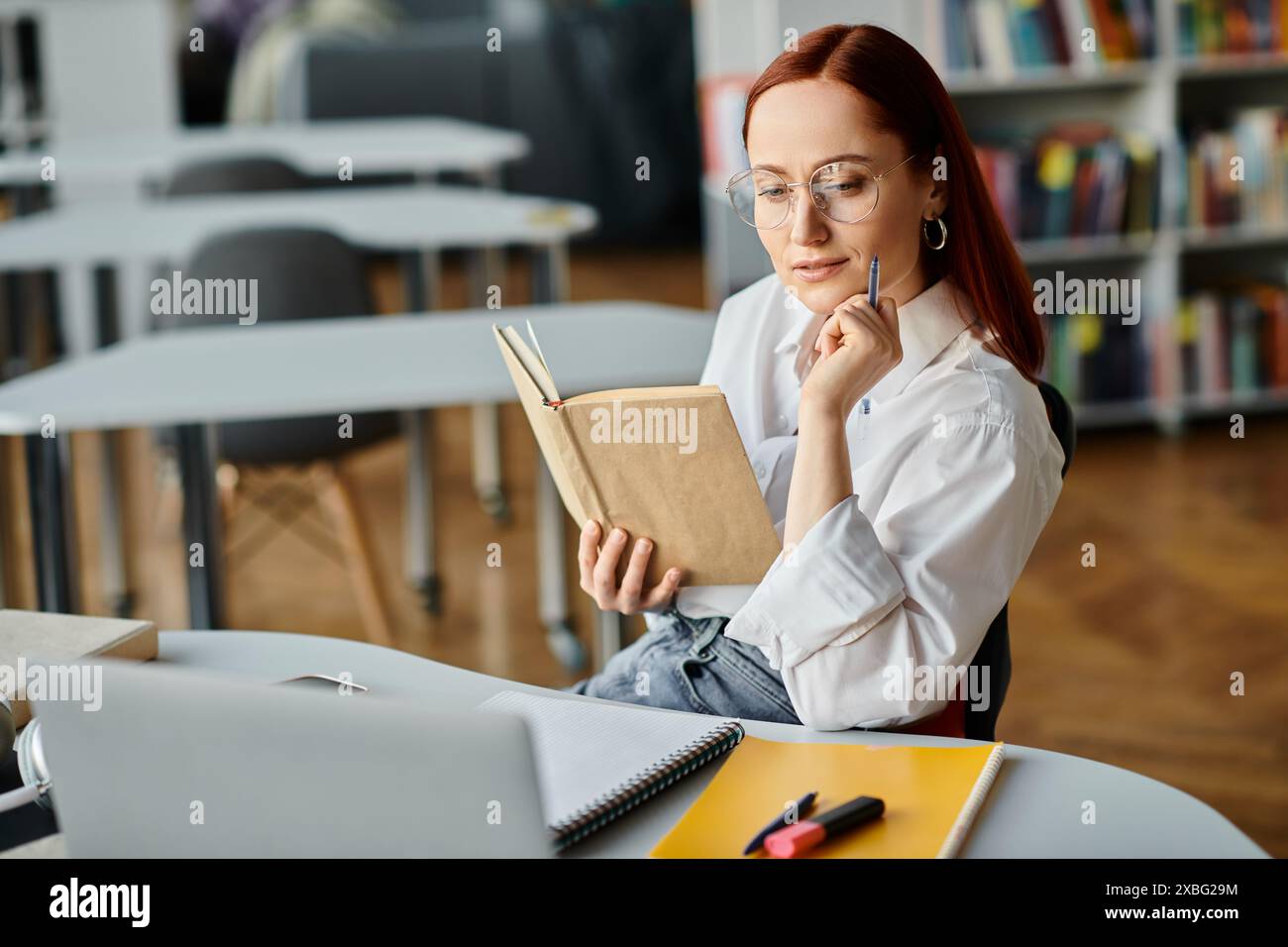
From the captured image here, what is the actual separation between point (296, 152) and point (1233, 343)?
115 inches

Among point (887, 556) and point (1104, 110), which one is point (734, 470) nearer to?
point (887, 556)

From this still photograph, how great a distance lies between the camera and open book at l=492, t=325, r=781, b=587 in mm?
1198

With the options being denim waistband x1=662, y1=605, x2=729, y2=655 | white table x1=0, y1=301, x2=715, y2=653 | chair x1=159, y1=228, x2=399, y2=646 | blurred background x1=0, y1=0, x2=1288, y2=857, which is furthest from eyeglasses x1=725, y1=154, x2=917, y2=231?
chair x1=159, y1=228, x2=399, y2=646

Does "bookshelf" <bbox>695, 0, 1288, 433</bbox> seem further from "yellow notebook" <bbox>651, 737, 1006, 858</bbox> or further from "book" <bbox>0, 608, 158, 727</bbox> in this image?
"yellow notebook" <bbox>651, 737, 1006, 858</bbox>

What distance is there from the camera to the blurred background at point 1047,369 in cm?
298

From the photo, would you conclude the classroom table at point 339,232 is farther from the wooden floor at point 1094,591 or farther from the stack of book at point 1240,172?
the stack of book at point 1240,172

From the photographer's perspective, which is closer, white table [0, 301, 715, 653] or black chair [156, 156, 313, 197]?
white table [0, 301, 715, 653]

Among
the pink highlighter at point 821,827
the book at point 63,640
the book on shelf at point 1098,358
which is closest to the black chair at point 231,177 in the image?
the book on shelf at point 1098,358

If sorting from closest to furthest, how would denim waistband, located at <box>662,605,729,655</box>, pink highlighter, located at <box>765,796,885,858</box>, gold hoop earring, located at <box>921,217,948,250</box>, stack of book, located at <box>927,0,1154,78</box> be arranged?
pink highlighter, located at <box>765,796,885,858</box>, gold hoop earring, located at <box>921,217,948,250</box>, denim waistband, located at <box>662,605,729,655</box>, stack of book, located at <box>927,0,1154,78</box>

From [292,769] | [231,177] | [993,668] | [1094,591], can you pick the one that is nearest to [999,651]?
[993,668]

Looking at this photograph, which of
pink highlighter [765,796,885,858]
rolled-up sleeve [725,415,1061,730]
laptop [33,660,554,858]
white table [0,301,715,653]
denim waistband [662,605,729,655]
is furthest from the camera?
white table [0,301,715,653]

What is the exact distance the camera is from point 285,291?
301 centimetres

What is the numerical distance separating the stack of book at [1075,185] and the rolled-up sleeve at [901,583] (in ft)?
11.1

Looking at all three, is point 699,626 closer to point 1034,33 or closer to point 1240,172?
point 1034,33
